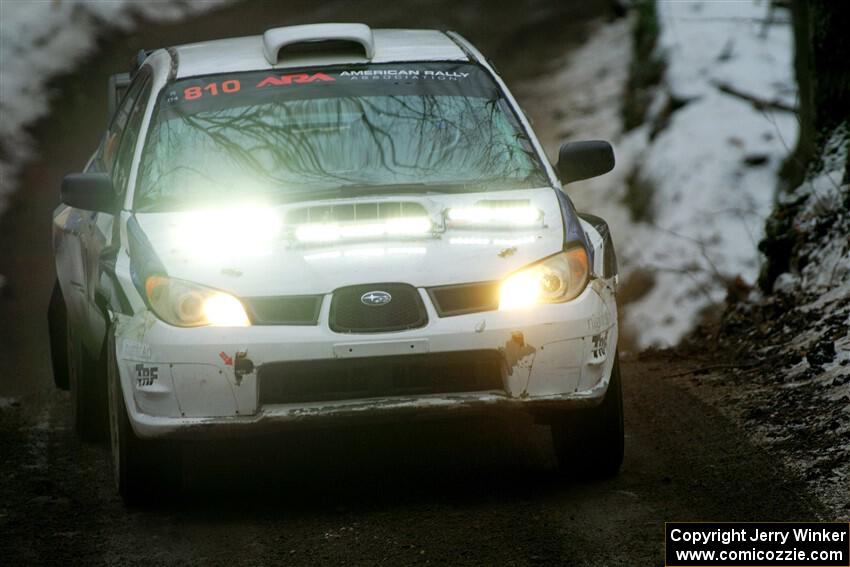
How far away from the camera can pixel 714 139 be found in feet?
56.9

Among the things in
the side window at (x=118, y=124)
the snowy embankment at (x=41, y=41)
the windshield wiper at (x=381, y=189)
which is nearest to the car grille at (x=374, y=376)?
the windshield wiper at (x=381, y=189)

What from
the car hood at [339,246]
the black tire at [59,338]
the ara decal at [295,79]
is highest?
the ara decal at [295,79]

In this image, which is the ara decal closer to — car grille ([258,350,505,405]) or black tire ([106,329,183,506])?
black tire ([106,329,183,506])

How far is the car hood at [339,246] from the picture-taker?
652 centimetres

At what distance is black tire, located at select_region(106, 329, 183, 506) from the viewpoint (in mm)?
6723

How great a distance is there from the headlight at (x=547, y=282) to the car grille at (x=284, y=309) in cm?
71

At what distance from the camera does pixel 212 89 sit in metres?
7.78

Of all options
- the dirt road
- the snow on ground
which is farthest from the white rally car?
the snow on ground

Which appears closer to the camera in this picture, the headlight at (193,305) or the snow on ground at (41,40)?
the headlight at (193,305)

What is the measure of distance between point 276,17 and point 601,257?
792 inches

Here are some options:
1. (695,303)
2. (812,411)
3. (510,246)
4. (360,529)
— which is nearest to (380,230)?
(510,246)

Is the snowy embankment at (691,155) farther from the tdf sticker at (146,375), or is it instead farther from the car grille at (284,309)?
the tdf sticker at (146,375)

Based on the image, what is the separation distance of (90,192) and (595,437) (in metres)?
2.37

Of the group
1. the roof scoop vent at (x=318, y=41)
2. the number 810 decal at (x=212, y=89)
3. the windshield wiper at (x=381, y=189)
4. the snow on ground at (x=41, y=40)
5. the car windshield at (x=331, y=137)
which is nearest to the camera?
the windshield wiper at (x=381, y=189)
